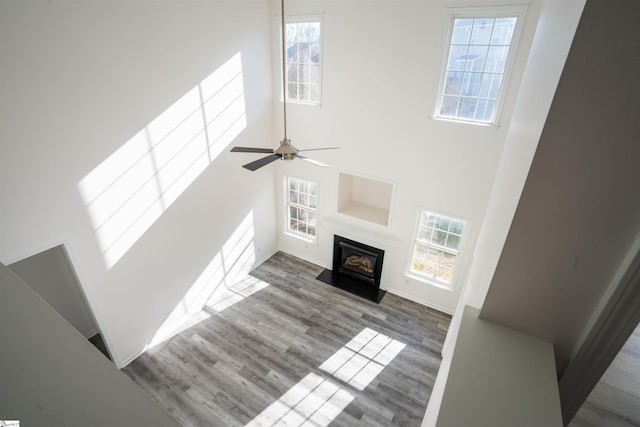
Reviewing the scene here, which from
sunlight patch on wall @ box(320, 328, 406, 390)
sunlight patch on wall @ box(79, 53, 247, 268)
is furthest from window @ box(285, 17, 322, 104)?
sunlight patch on wall @ box(320, 328, 406, 390)

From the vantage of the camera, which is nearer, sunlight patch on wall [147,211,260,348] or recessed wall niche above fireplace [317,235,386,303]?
sunlight patch on wall [147,211,260,348]

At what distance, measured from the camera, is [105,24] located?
3.24 meters

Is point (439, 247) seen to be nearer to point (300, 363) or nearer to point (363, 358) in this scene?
point (363, 358)

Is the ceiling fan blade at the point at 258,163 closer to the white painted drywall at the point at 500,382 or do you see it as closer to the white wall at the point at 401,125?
the white painted drywall at the point at 500,382

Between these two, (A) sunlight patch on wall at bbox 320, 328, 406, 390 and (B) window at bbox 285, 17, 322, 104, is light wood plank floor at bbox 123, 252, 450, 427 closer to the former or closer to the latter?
(A) sunlight patch on wall at bbox 320, 328, 406, 390

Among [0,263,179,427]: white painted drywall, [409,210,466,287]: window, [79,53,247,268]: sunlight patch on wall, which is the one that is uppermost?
[0,263,179,427]: white painted drywall

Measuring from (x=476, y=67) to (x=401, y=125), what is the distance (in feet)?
4.09

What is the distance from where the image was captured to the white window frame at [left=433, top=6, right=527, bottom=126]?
12.2 ft

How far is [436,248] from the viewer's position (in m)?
5.34

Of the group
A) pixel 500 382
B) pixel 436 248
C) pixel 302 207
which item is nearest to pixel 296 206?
pixel 302 207

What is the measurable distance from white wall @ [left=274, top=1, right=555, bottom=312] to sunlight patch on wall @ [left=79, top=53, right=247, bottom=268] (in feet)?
4.64

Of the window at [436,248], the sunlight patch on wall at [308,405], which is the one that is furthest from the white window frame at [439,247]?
the sunlight patch on wall at [308,405]

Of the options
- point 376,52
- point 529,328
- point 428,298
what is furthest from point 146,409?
point 428,298

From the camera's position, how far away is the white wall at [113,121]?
2875 mm
